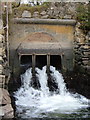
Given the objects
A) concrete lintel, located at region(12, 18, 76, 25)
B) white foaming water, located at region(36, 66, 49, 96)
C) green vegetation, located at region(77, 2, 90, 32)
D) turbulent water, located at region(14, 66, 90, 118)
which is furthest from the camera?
green vegetation, located at region(77, 2, 90, 32)

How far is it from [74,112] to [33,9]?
125 inches

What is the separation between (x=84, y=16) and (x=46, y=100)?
253cm

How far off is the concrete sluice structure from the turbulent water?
1.28ft

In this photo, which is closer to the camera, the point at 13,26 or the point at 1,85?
the point at 1,85

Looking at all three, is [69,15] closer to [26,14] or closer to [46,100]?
[26,14]

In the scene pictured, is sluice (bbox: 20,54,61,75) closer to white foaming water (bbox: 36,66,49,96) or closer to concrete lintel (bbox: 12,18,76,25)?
white foaming water (bbox: 36,66,49,96)

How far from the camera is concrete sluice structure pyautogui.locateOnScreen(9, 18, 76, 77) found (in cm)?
723

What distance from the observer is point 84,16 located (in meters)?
7.29

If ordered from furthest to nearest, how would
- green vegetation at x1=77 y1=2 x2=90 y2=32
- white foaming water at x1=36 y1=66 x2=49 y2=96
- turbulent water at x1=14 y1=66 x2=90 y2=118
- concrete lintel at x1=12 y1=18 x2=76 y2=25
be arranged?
green vegetation at x1=77 y1=2 x2=90 y2=32 → concrete lintel at x1=12 y1=18 x2=76 y2=25 → white foaming water at x1=36 y1=66 x2=49 y2=96 → turbulent water at x1=14 y1=66 x2=90 y2=118

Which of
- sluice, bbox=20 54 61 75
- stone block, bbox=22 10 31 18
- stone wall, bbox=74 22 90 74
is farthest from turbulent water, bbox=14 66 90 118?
stone block, bbox=22 10 31 18

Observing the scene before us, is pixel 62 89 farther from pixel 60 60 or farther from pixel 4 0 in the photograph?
pixel 4 0

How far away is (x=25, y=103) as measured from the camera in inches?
234

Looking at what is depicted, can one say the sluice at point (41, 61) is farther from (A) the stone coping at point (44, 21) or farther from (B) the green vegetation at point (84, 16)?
(B) the green vegetation at point (84, 16)

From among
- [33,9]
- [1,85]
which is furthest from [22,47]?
[1,85]
